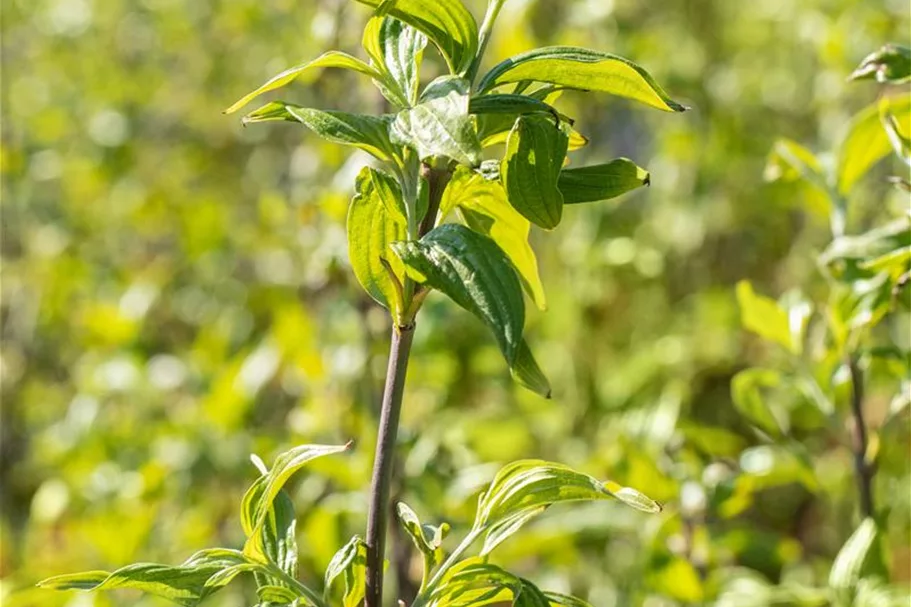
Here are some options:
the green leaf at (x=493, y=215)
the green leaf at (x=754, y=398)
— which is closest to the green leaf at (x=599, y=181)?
the green leaf at (x=493, y=215)

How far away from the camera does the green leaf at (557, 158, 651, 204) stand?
557 mm

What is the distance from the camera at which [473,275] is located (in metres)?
0.49

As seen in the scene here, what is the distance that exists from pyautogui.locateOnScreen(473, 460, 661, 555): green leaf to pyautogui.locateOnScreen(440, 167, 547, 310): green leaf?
9 centimetres

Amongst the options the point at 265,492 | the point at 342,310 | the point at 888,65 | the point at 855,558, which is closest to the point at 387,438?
the point at 265,492

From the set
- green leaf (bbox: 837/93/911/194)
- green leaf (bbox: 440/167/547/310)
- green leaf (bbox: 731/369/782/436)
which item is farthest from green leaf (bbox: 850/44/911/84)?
green leaf (bbox: 731/369/782/436)

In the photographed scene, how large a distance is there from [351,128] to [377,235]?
6 centimetres

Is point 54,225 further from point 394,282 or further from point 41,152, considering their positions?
point 394,282

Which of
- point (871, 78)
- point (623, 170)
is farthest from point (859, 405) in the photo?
point (623, 170)

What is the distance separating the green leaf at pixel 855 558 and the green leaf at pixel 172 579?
23.4 inches

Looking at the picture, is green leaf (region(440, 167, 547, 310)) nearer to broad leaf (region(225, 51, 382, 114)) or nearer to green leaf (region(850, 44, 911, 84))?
broad leaf (region(225, 51, 382, 114))

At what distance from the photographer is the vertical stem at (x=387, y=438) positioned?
0.57 meters

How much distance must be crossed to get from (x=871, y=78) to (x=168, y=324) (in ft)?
7.15

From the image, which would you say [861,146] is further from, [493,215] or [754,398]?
[493,215]

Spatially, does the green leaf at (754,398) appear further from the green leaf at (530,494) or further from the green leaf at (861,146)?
the green leaf at (530,494)
